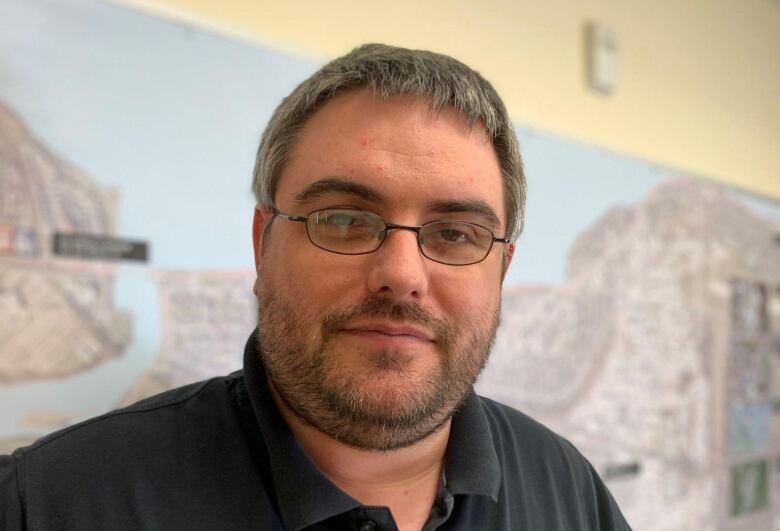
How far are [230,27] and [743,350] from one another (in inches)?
78.9

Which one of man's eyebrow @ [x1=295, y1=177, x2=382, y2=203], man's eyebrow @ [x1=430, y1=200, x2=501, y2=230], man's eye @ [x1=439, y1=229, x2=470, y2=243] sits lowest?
man's eye @ [x1=439, y1=229, x2=470, y2=243]

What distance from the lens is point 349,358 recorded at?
2.47 feet

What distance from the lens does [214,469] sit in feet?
2.44

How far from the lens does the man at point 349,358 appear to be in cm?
72

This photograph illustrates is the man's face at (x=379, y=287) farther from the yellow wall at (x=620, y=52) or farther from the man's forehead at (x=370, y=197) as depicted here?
the yellow wall at (x=620, y=52)

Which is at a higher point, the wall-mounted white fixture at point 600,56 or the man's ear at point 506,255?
the wall-mounted white fixture at point 600,56

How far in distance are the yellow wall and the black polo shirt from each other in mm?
724

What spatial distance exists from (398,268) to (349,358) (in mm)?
128

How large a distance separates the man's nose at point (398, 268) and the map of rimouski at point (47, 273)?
0.53 metres

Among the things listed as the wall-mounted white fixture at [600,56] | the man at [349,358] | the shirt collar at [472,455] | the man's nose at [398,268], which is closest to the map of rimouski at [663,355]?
the wall-mounted white fixture at [600,56]

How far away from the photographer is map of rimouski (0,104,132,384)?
0.93 metres

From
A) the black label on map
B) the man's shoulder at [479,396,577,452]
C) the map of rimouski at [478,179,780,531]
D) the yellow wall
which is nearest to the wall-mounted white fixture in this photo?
the yellow wall

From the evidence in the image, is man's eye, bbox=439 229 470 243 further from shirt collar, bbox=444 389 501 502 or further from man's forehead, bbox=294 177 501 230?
shirt collar, bbox=444 389 501 502

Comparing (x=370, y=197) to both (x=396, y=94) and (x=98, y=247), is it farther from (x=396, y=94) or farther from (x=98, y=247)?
(x=98, y=247)
